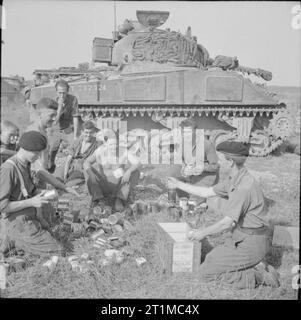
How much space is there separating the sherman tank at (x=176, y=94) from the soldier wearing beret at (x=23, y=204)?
247 inches

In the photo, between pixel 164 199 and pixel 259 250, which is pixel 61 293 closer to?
pixel 259 250

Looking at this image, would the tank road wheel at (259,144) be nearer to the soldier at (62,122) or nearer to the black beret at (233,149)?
the soldier at (62,122)

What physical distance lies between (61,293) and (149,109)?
23.2 feet

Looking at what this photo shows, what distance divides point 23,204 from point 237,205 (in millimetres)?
2168

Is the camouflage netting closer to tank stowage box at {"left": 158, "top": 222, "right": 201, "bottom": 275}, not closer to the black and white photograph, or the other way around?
the black and white photograph

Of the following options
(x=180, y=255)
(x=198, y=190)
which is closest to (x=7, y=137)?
(x=198, y=190)

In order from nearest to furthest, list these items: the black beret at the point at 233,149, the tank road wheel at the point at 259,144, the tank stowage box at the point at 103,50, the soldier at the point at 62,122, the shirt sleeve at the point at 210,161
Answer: the black beret at the point at 233,149
the shirt sleeve at the point at 210,161
the soldier at the point at 62,122
the tank road wheel at the point at 259,144
the tank stowage box at the point at 103,50

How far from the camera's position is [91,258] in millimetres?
4438

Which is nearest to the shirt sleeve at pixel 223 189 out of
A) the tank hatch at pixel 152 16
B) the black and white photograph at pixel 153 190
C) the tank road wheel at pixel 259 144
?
the black and white photograph at pixel 153 190

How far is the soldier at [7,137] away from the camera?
4.81 metres

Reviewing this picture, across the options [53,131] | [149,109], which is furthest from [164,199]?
[149,109]

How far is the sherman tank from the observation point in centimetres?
1000

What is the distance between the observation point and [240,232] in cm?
388
